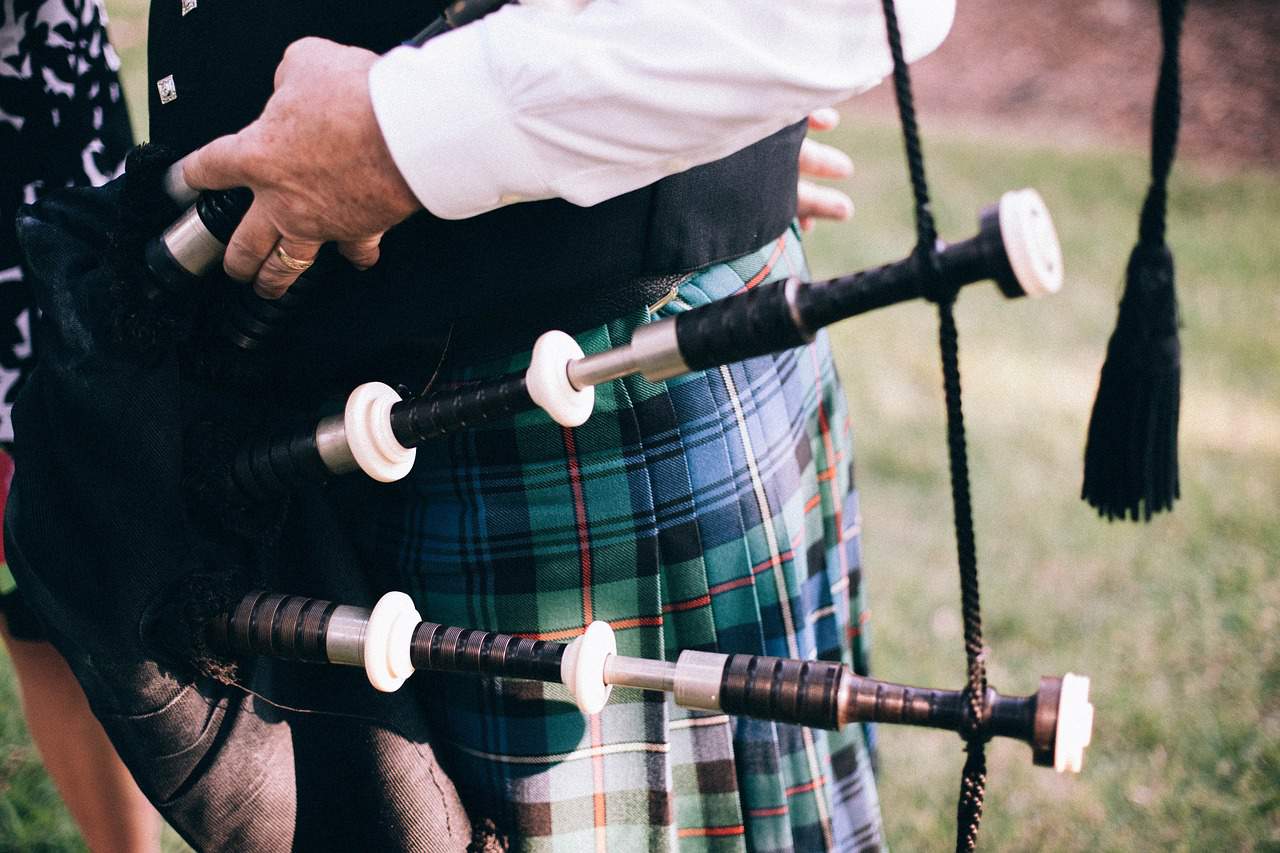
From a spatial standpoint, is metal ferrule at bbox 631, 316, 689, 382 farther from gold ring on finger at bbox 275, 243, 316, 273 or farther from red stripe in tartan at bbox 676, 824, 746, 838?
red stripe in tartan at bbox 676, 824, 746, 838

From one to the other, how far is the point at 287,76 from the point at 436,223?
0.16 meters

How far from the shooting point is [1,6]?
1074 millimetres

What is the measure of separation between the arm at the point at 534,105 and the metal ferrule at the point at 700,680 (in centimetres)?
36

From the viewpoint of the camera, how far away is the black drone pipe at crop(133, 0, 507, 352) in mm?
811

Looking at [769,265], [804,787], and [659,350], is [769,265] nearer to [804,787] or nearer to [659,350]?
[659,350]

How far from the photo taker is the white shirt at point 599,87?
2.27 feet

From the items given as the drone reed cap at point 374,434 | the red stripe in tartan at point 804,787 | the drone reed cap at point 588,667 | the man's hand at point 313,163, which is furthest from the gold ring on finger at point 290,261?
the red stripe in tartan at point 804,787

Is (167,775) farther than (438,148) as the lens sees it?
Yes

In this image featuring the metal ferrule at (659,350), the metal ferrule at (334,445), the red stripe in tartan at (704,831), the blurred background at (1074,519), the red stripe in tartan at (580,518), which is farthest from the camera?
the blurred background at (1074,519)

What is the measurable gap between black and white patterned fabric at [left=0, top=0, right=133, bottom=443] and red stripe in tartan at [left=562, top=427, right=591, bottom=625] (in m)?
0.68

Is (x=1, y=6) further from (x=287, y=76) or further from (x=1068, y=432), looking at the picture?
(x=1068, y=432)

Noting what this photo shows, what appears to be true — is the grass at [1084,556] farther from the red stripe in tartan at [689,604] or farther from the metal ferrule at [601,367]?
the metal ferrule at [601,367]

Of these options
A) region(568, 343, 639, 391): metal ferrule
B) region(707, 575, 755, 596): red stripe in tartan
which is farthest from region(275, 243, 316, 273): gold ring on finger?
region(707, 575, 755, 596): red stripe in tartan

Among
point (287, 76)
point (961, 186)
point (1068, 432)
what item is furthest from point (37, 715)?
point (961, 186)
